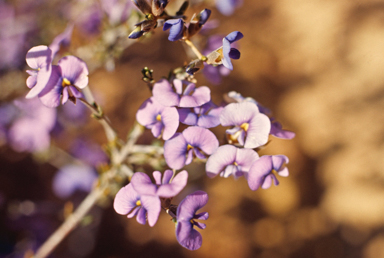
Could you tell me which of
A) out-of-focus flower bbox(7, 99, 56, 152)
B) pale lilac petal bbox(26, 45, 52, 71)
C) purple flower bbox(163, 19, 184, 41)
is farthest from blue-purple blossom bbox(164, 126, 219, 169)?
out-of-focus flower bbox(7, 99, 56, 152)

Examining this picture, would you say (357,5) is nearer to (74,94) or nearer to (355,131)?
(355,131)

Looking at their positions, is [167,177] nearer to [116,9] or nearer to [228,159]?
[228,159]

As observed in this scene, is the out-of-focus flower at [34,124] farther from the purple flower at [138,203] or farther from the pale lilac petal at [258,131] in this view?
the pale lilac petal at [258,131]

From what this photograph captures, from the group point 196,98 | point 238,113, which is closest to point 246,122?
point 238,113

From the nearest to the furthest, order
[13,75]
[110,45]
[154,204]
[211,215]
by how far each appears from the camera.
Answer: [154,204] < [110,45] < [13,75] < [211,215]

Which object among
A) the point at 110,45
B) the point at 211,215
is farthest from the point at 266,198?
the point at 110,45
